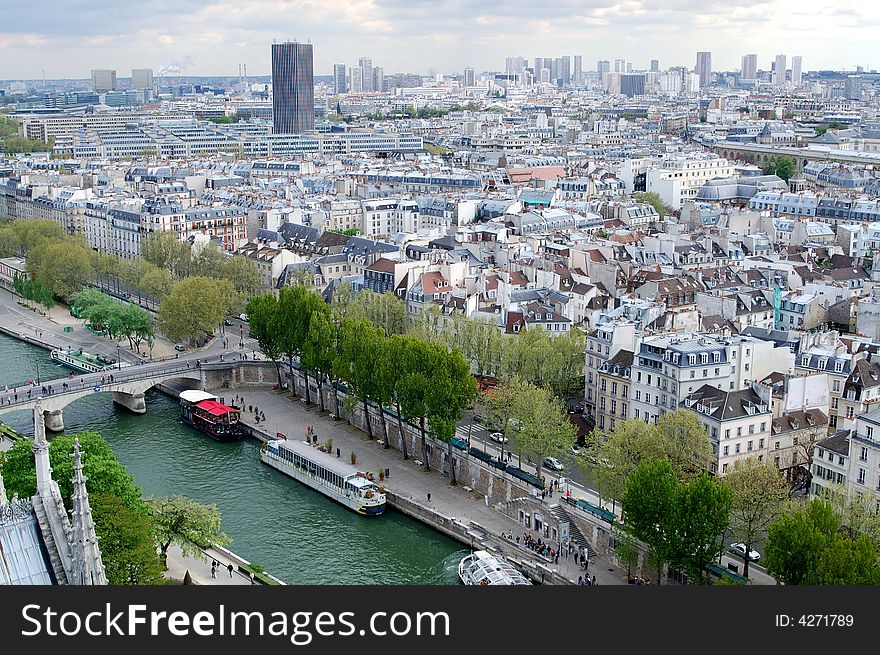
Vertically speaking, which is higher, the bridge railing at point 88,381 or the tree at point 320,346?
the tree at point 320,346

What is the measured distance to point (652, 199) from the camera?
2434 inches

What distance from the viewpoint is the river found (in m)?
22.2

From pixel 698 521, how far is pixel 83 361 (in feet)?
75.1

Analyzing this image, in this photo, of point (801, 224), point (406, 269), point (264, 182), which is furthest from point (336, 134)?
point (406, 269)

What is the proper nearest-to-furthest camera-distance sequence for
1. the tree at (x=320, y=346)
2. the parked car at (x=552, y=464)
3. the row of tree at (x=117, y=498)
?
1. the row of tree at (x=117, y=498)
2. the parked car at (x=552, y=464)
3. the tree at (x=320, y=346)

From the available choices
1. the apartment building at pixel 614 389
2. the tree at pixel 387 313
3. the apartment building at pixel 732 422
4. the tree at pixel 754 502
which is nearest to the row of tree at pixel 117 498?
the tree at pixel 754 502

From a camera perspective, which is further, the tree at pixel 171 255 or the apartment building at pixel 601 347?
the tree at pixel 171 255

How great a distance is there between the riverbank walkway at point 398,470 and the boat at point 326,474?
0.53 metres

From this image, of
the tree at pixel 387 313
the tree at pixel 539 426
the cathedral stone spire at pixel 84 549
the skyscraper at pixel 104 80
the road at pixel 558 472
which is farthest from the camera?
the skyscraper at pixel 104 80

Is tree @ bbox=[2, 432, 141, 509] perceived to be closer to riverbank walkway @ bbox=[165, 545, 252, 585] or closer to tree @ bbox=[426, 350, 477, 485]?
riverbank walkway @ bbox=[165, 545, 252, 585]

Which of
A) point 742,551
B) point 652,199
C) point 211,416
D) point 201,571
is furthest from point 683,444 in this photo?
point 652,199

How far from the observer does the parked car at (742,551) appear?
20398 millimetres

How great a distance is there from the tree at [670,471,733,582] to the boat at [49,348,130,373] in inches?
796

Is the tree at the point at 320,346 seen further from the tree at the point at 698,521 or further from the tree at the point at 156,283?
the tree at the point at 698,521
